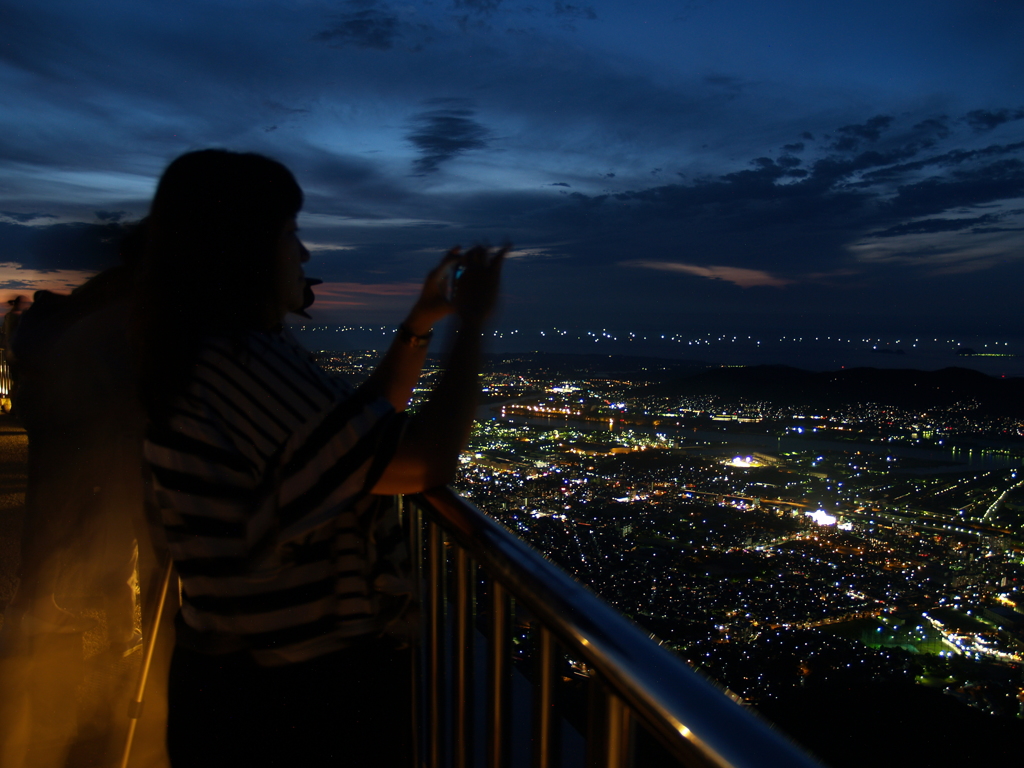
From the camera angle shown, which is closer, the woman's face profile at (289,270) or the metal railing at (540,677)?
the metal railing at (540,677)

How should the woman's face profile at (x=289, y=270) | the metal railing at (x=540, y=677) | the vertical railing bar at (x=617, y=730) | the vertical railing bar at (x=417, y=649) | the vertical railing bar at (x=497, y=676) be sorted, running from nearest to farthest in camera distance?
the metal railing at (x=540, y=677), the vertical railing bar at (x=617, y=730), the woman's face profile at (x=289, y=270), the vertical railing bar at (x=497, y=676), the vertical railing bar at (x=417, y=649)

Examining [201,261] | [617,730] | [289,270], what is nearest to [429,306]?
[289,270]

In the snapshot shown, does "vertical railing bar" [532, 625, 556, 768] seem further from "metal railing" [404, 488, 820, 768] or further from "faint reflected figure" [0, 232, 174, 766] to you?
"faint reflected figure" [0, 232, 174, 766]

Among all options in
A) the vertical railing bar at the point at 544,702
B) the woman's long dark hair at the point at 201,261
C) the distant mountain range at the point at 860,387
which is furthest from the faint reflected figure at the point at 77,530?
the distant mountain range at the point at 860,387

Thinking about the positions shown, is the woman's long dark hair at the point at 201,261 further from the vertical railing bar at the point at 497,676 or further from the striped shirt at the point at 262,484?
the vertical railing bar at the point at 497,676

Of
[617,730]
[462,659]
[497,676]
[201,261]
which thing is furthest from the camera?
[462,659]

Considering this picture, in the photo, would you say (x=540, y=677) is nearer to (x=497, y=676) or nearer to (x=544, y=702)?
(x=544, y=702)
